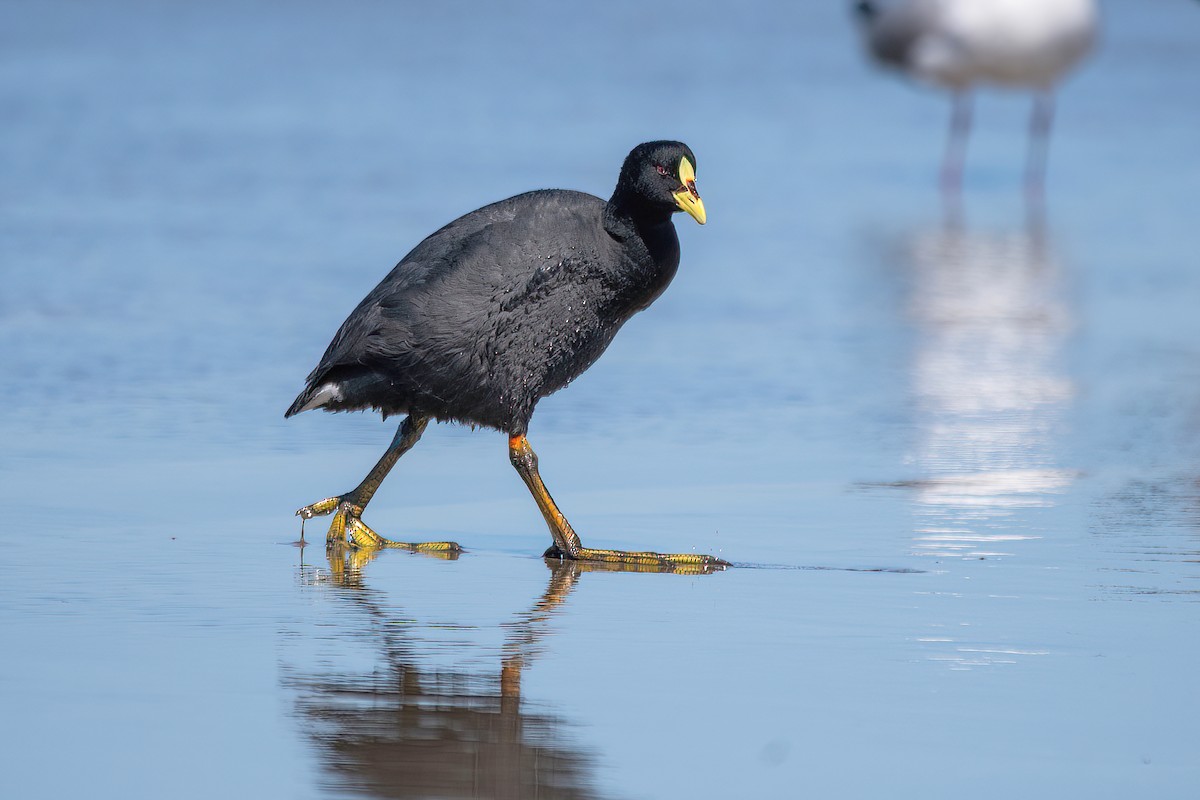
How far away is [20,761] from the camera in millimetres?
4164

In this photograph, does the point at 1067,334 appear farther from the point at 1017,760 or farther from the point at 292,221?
the point at 1017,760

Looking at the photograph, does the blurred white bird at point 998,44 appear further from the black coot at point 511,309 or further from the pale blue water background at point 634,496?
the black coot at point 511,309

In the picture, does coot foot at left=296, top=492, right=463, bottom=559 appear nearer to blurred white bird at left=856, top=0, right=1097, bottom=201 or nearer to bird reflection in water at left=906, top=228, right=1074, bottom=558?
bird reflection in water at left=906, top=228, right=1074, bottom=558

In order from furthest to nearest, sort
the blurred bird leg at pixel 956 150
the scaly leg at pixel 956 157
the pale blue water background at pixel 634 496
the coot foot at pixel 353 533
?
the blurred bird leg at pixel 956 150 → the scaly leg at pixel 956 157 → the coot foot at pixel 353 533 → the pale blue water background at pixel 634 496

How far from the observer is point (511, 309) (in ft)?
21.0

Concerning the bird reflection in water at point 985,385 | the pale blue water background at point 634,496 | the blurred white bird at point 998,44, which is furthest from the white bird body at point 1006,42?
the bird reflection in water at point 985,385

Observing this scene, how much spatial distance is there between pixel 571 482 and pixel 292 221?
665 cm

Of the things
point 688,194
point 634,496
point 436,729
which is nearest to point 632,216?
point 688,194

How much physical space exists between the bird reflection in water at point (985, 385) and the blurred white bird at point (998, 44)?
500 centimetres

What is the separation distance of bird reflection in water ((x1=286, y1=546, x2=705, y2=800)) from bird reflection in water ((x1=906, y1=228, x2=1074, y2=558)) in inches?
73.4

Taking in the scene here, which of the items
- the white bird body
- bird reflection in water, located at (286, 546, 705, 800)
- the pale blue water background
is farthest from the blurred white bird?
bird reflection in water, located at (286, 546, 705, 800)

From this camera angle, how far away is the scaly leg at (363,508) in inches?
250

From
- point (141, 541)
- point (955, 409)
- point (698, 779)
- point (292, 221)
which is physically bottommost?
point (698, 779)

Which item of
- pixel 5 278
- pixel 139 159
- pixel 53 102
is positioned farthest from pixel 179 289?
pixel 53 102
